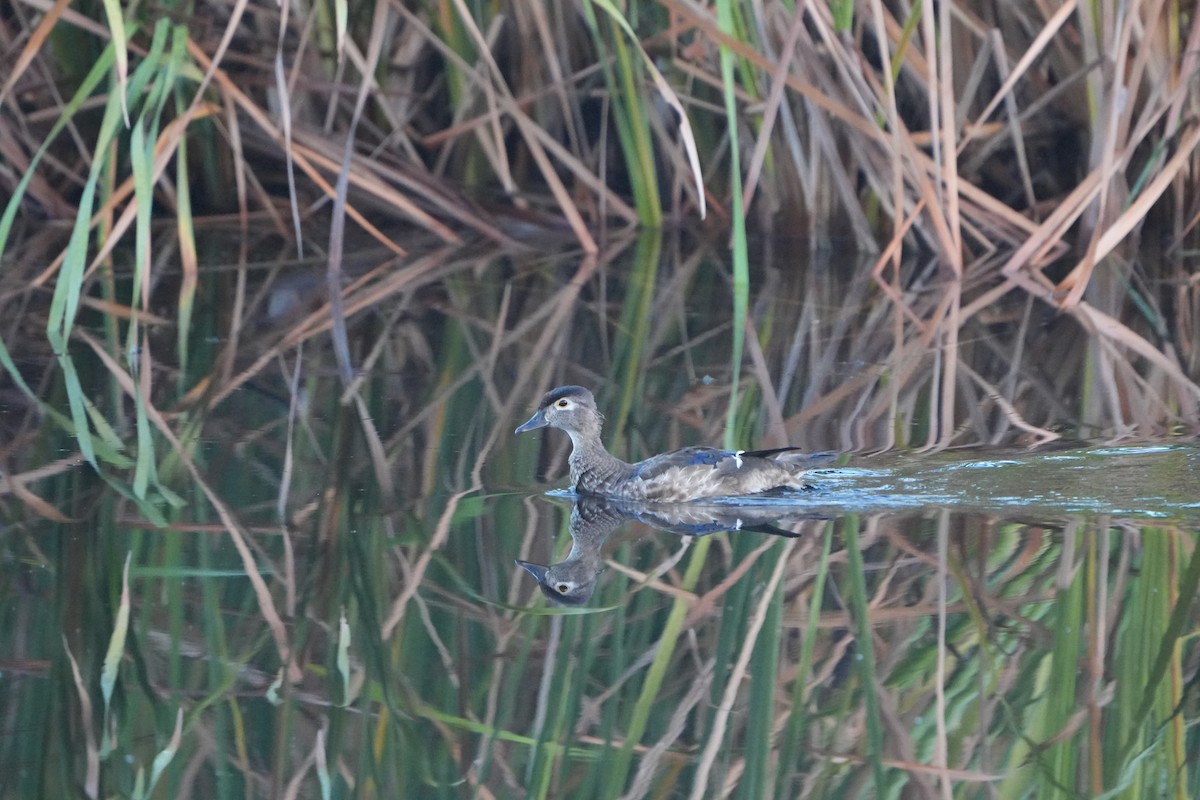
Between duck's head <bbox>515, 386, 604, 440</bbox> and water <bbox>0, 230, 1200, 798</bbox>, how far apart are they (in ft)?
0.64

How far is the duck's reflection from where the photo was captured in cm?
394

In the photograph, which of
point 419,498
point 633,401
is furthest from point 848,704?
point 633,401

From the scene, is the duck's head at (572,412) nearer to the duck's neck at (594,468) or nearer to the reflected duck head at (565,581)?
the duck's neck at (594,468)

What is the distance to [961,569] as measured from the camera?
3881mm

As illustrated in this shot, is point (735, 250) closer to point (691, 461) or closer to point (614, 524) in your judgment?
point (691, 461)

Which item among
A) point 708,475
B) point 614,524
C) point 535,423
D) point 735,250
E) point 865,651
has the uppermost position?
point 735,250

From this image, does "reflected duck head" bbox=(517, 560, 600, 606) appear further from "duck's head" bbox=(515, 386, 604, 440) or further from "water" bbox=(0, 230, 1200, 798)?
"duck's head" bbox=(515, 386, 604, 440)

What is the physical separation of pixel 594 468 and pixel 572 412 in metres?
0.18

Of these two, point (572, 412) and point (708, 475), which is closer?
point (708, 475)

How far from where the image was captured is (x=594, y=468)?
4762 millimetres

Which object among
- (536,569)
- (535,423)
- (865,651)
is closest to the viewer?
(865,651)

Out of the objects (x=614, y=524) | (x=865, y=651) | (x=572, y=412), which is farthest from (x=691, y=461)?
(x=865, y=651)

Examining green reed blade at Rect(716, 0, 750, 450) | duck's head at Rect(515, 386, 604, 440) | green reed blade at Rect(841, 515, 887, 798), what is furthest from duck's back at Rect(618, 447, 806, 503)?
green reed blade at Rect(716, 0, 750, 450)

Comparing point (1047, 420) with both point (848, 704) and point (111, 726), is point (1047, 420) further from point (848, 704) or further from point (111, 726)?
point (111, 726)
